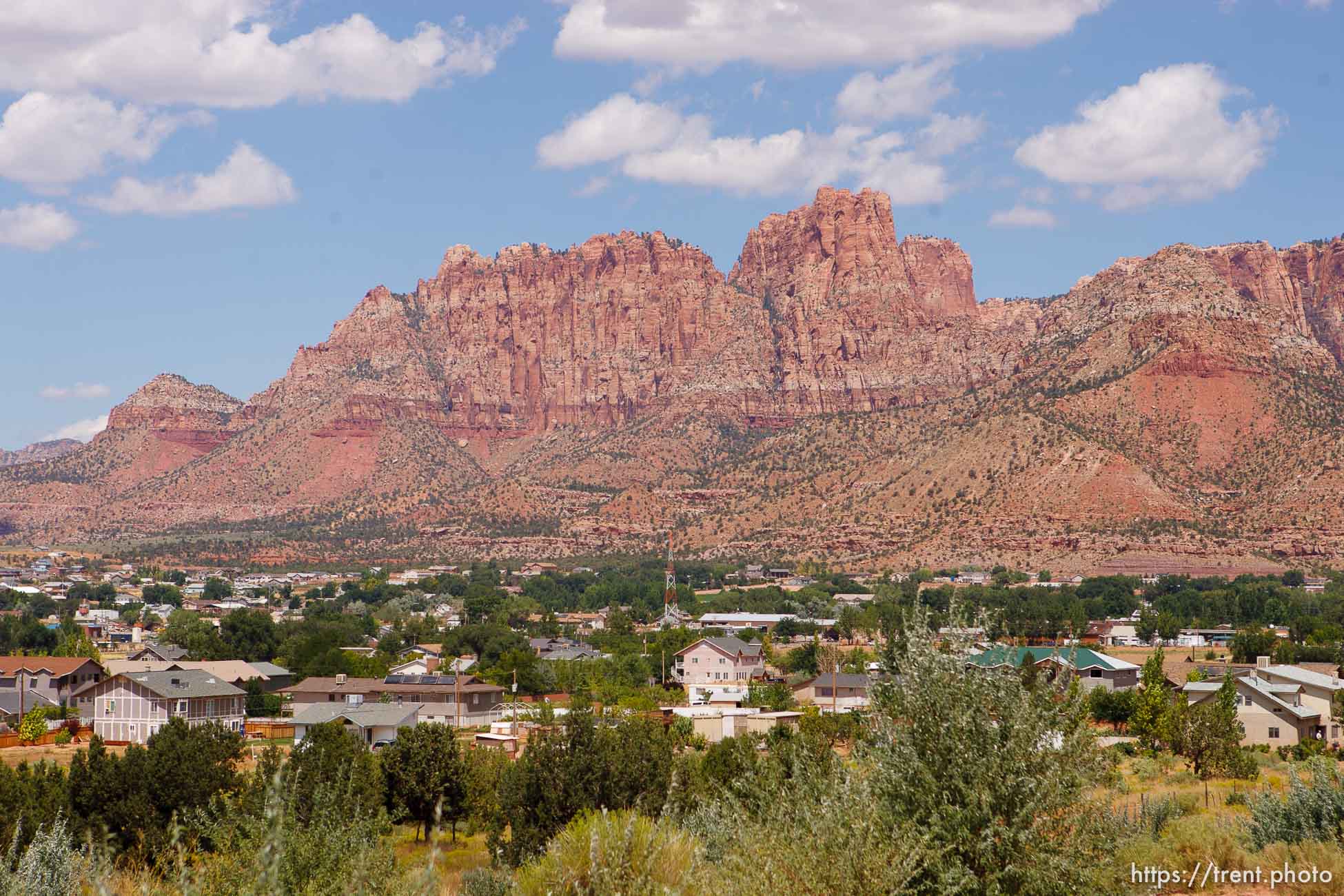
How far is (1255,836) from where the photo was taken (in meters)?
25.1

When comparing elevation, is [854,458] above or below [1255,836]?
above

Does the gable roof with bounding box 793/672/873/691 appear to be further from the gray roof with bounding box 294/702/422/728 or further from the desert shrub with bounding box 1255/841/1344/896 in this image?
the desert shrub with bounding box 1255/841/1344/896

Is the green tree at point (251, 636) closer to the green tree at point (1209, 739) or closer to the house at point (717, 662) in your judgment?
the house at point (717, 662)

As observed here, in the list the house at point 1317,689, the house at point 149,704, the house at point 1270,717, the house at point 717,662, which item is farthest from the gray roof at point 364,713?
the house at point 1317,689

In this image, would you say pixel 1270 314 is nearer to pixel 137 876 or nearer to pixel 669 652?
pixel 669 652

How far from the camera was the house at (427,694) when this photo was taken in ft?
245

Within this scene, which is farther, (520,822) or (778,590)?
(778,590)

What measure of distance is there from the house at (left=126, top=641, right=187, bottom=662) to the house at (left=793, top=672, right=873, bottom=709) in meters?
38.6

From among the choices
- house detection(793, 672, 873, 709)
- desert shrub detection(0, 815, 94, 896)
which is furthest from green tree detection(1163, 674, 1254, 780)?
desert shrub detection(0, 815, 94, 896)

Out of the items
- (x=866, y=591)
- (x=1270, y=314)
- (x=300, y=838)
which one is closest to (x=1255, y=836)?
(x=300, y=838)

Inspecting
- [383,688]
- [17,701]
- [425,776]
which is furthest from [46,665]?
[425,776]

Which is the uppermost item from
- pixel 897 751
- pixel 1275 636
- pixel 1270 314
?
pixel 1270 314

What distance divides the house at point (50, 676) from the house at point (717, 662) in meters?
36.1

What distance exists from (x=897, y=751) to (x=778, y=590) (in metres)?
134
